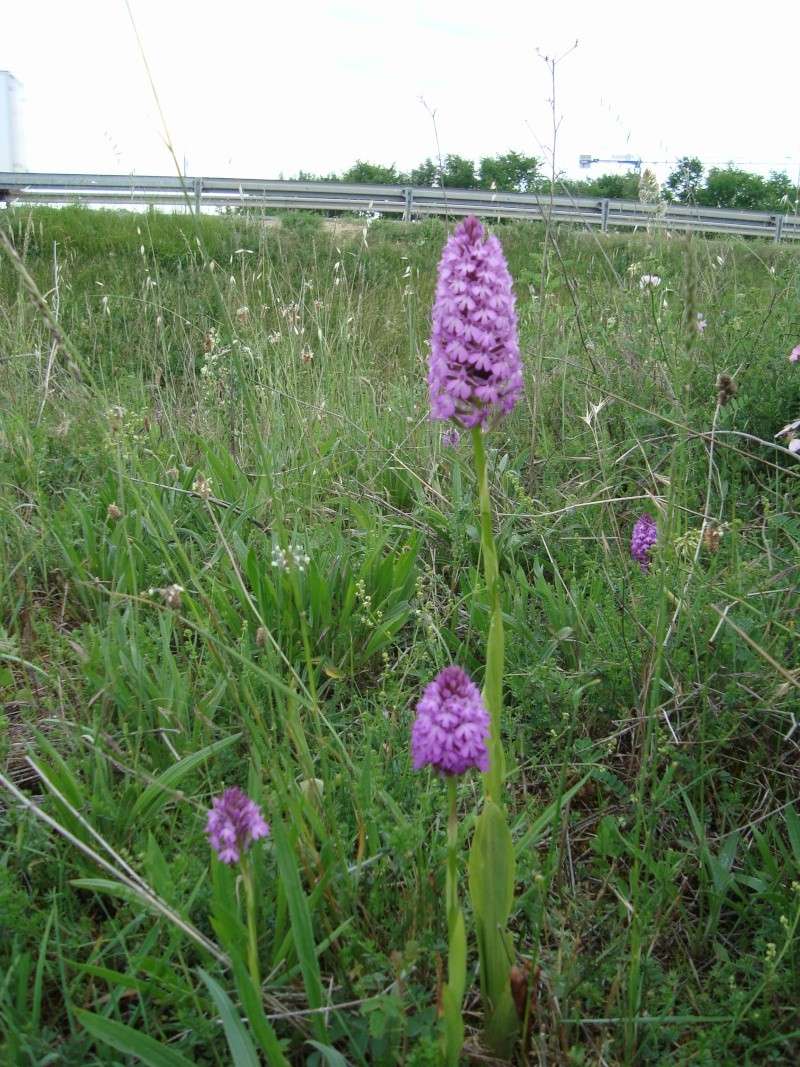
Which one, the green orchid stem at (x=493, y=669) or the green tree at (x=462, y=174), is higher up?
the green tree at (x=462, y=174)

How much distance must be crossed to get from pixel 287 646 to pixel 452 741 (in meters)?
1.15

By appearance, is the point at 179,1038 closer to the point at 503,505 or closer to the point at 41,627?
the point at 41,627

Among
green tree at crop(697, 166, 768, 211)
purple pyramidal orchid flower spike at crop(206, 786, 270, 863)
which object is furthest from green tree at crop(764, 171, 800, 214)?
green tree at crop(697, 166, 768, 211)

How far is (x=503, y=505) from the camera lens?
9.32 ft

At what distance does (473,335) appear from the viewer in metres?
1.13

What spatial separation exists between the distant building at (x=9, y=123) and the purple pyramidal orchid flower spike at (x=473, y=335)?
11531 mm

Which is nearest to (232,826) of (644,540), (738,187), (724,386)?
(724,386)

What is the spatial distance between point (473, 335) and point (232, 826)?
2.39 feet

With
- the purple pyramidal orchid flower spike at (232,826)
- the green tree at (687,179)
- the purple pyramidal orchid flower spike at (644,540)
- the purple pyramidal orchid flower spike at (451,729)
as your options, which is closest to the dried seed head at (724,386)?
the purple pyramidal orchid flower spike at (644,540)

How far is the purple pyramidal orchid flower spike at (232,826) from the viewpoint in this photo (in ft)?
3.57

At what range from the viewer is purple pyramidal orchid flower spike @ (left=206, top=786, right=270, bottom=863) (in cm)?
109

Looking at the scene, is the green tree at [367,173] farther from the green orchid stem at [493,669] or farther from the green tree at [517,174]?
the green orchid stem at [493,669]

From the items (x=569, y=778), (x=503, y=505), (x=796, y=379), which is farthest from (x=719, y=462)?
(x=569, y=778)

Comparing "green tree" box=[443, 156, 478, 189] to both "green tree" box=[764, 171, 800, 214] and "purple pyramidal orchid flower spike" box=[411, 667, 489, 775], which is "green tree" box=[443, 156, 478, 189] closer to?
"green tree" box=[764, 171, 800, 214]
